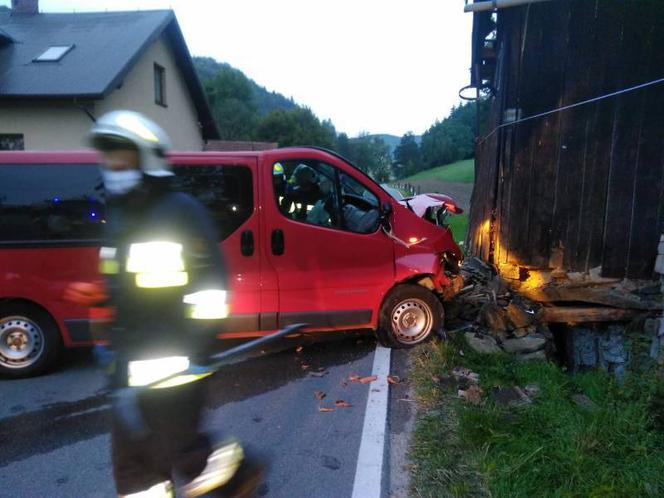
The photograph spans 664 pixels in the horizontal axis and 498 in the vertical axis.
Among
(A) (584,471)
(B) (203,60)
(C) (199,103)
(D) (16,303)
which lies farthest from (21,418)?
(B) (203,60)

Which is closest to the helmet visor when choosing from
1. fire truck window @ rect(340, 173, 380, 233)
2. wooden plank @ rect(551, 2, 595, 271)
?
fire truck window @ rect(340, 173, 380, 233)

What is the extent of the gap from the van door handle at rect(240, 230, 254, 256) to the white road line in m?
1.69

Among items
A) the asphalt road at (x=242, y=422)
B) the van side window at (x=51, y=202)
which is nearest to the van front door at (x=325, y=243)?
the asphalt road at (x=242, y=422)

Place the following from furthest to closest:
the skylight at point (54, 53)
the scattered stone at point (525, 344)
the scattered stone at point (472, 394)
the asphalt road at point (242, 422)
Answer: the skylight at point (54, 53) → the scattered stone at point (525, 344) → the scattered stone at point (472, 394) → the asphalt road at point (242, 422)

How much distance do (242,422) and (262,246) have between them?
1.67m

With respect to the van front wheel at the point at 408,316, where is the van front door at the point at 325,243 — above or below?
above

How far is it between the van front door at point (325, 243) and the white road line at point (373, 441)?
2.46ft

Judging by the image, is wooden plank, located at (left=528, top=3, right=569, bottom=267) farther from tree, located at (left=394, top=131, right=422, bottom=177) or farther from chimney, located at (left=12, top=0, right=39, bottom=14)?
tree, located at (left=394, top=131, right=422, bottom=177)

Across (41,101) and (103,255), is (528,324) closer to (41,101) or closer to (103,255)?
(103,255)

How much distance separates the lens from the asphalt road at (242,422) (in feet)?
10.00

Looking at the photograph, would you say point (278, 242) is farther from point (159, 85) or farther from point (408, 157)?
point (408, 157)

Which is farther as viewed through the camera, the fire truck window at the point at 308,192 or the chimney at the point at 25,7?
the chimney at the point at 25,7

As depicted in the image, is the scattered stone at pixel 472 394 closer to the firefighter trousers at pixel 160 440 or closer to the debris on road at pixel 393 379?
the debris on road at pixel 393 379

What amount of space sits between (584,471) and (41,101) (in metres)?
14.7
